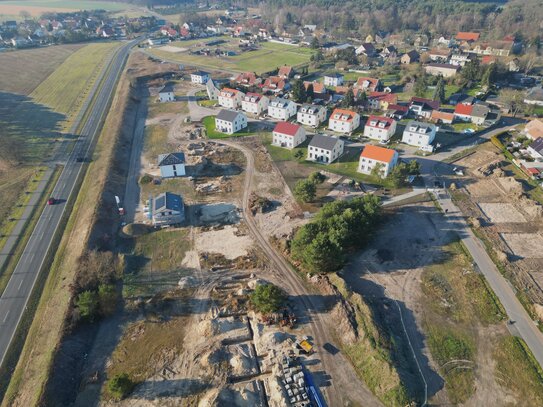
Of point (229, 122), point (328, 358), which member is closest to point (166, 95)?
point (229, 122)

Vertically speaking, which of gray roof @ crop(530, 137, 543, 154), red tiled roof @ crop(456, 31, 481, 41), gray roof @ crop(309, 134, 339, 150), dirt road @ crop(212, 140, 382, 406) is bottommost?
dirt road @ crop(212, 140, 382, 406)

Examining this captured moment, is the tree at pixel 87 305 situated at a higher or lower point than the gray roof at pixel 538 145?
lower

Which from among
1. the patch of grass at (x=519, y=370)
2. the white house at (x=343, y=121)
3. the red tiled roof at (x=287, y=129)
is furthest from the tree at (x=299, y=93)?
the patch of grass at (x=519, y=370)

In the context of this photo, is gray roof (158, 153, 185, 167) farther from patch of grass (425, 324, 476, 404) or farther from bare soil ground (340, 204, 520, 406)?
patch of grass (425, 324, 476, 404)

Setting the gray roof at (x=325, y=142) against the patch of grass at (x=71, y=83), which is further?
the patch of grass at (x=71, y=83)

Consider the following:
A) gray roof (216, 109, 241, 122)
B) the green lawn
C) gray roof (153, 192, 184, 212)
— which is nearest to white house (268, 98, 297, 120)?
the green lawn

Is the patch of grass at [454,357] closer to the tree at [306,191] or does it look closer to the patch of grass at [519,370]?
the patch of grass at [519,370]

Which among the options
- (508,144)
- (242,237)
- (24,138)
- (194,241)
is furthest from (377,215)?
(24,138)
